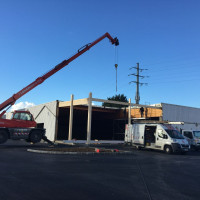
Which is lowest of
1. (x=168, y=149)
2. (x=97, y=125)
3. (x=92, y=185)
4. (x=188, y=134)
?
(x=92, y=185)

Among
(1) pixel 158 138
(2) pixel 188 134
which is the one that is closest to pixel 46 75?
(1) pixel 158 138

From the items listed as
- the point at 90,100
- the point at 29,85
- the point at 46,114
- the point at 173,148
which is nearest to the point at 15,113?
the point at 29,85

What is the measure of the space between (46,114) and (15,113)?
36.4ft

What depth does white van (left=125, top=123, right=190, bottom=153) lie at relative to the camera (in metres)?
17.2

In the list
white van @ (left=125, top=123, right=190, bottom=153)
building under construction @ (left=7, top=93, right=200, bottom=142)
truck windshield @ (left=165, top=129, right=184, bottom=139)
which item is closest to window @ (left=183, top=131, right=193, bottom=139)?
white van @ (left=125, top=123, right=190, bottom=153)

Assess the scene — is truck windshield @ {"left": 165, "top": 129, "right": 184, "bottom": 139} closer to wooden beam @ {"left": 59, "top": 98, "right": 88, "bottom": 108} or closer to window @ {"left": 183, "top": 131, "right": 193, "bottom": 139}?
window @ {"left": 183, "top": 131, "right": 193, "bottom": 139}

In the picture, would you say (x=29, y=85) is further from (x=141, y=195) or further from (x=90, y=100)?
(x=141, y=195)

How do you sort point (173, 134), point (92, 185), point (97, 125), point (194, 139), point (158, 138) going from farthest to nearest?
point (97, 125) → point (194, 139) → point (158, 138) → point (173, 134) → point (92, 185)

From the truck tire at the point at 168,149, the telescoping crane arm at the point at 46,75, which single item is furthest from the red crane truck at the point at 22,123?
the truck tire at the point at 168,149

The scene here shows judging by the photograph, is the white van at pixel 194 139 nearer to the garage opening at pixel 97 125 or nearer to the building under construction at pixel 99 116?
the building under construction at pixel 99 116

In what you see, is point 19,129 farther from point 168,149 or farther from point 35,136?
point 168,149

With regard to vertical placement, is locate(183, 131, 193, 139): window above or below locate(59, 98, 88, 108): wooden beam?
below

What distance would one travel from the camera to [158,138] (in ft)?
60.0

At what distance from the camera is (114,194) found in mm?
5758
